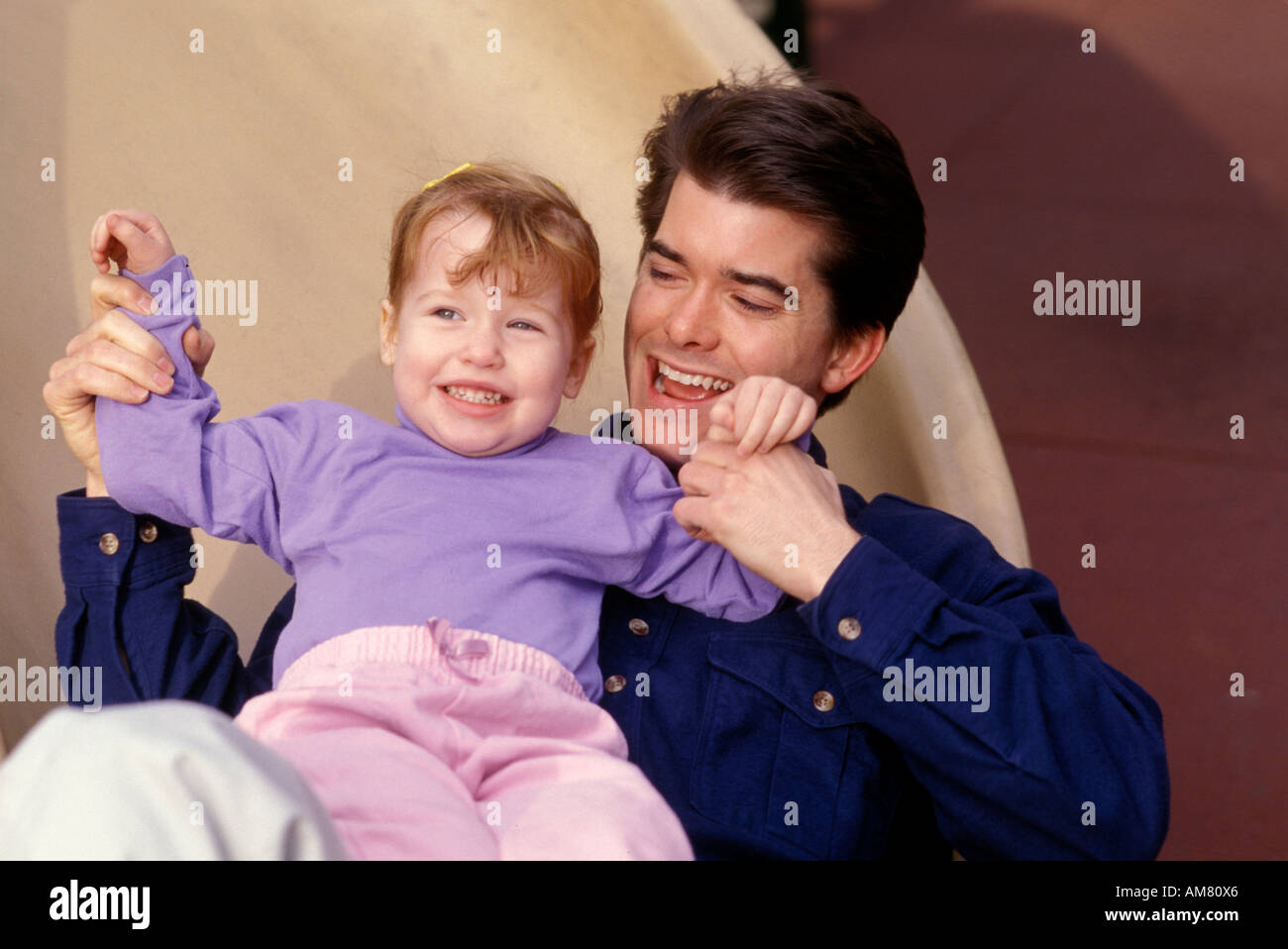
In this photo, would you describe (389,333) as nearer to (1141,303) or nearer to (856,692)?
(856,692)

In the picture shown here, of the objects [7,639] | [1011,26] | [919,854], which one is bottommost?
[919,854]

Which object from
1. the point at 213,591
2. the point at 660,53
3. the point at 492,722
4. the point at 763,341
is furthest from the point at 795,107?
the point at 213,591

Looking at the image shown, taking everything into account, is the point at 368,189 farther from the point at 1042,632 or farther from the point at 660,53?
the point at 1042,632

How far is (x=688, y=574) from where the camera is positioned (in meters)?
1.19

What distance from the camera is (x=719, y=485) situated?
115 cm

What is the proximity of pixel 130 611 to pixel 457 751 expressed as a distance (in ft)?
1.25

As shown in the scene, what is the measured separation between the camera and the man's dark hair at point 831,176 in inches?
52.5

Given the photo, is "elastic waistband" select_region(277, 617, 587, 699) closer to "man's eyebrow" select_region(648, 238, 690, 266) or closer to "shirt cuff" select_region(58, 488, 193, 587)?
"shirt cuff" select_region(58, 488, 193, 587)

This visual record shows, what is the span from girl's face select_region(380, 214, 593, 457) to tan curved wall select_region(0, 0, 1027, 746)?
0.64 metres

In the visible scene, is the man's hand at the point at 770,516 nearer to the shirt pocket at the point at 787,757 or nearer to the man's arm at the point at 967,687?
the man's arm at the point at 967,687

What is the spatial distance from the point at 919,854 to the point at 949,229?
1.96 metres

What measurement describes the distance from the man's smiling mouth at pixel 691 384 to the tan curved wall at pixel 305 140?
389mm

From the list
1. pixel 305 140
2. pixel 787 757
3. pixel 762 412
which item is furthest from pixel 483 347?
pixel 305 140

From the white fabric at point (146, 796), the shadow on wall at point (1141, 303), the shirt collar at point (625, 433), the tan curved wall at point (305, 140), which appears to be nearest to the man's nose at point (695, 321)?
the shirt collar at point (625, 433)
